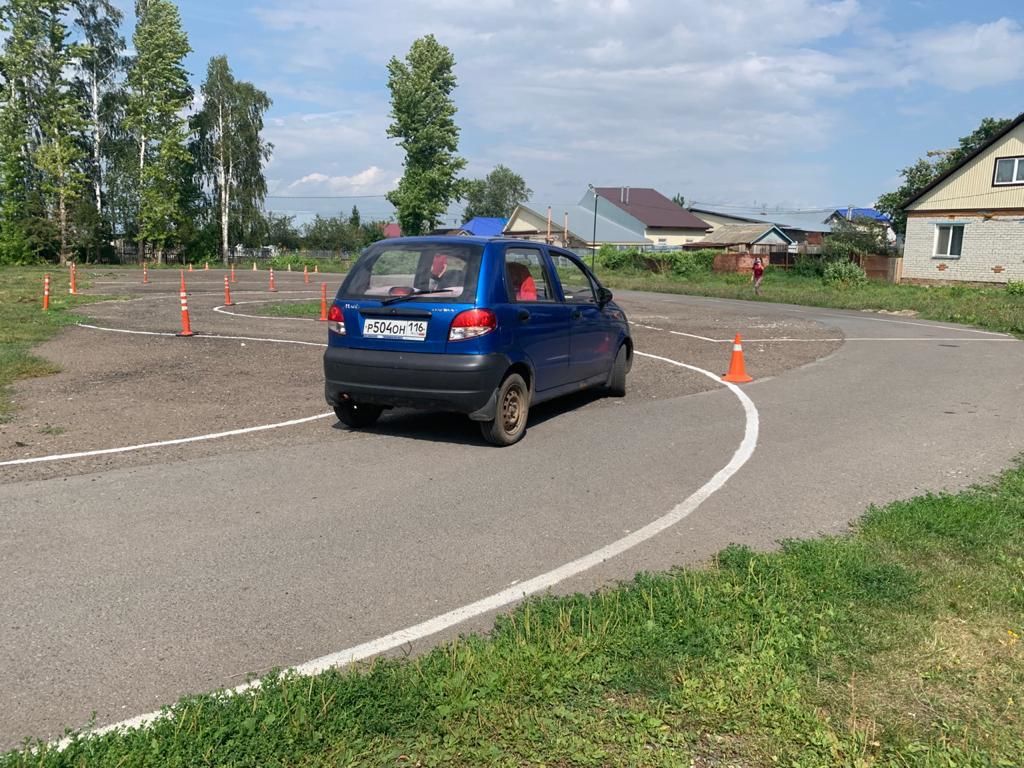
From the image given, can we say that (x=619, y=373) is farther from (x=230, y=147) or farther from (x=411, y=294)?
(x=230, y=147)

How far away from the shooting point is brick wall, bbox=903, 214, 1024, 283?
1427 inches

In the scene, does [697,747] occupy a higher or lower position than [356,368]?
lower

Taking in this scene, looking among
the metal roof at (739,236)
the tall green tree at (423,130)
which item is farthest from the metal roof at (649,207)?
the tall green tree at (423,130)

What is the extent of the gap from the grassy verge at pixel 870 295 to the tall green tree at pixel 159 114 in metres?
33.9

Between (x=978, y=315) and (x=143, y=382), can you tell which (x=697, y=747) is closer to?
(x=143, y=382)

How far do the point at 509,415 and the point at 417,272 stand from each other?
1550mm

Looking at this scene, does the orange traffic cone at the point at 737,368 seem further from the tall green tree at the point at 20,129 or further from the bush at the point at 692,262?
the tall green tree at the point at 20,129

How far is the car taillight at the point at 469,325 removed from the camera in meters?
7.11

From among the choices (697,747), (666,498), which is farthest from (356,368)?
(697,747)

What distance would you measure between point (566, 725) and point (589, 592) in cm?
133

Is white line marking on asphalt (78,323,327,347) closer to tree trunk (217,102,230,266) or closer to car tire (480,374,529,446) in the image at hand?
car tire (480,374,529,446)

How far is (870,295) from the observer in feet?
109

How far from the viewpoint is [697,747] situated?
283 centimetres

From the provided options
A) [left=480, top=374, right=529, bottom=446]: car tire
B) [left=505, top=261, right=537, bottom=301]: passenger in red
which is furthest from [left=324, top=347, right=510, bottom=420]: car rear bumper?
[left=505, top=261, right=537, bottom=301]: passenger in red
